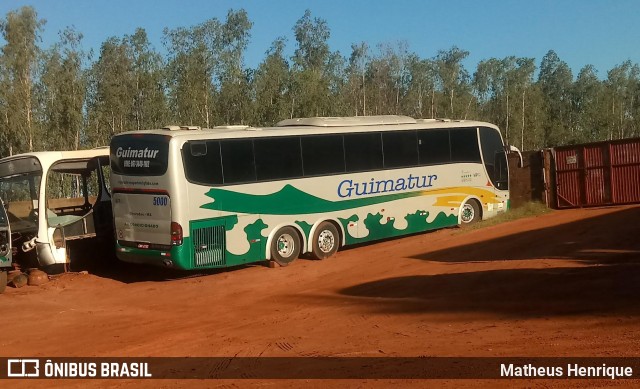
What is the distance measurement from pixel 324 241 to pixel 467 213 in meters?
5.79

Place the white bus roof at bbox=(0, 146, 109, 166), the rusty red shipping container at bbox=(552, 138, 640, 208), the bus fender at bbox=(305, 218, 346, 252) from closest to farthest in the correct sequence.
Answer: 1. the white bus roof at bbox=(0, 146, 109, 166)
2. the bus fender at bbox=(305, 218, 346, 252)
3. the rusty red shipping container at bbox=(552, 138, 640, 208)

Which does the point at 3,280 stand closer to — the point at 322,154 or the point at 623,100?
the point at 322,154

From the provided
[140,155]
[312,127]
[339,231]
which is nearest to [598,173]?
[339,231]

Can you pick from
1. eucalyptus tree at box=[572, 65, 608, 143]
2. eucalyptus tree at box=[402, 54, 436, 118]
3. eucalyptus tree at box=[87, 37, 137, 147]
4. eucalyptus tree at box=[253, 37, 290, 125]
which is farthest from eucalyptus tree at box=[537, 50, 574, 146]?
eucalyptus tree at box=[87, 37, 137, 147]

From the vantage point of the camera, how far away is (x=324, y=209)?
17.1 m

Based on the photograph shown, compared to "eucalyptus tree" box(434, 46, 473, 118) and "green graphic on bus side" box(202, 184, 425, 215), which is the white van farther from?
"eucalyptus tree" box(434, 46, 473, 118)

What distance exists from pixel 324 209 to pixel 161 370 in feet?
30.6

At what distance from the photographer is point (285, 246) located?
16516 mm

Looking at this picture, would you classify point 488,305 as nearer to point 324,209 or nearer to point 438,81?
point 324,209

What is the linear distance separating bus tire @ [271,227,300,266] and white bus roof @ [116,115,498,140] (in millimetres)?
2336

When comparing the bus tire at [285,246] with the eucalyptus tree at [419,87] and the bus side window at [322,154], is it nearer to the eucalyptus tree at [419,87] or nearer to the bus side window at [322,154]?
the bus side window at [322,154]

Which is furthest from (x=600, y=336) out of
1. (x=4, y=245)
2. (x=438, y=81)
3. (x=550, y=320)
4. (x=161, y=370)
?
(x=438, y=81)

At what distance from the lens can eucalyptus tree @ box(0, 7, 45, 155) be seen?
117 ft

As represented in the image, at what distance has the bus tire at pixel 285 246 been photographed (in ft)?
53.2
